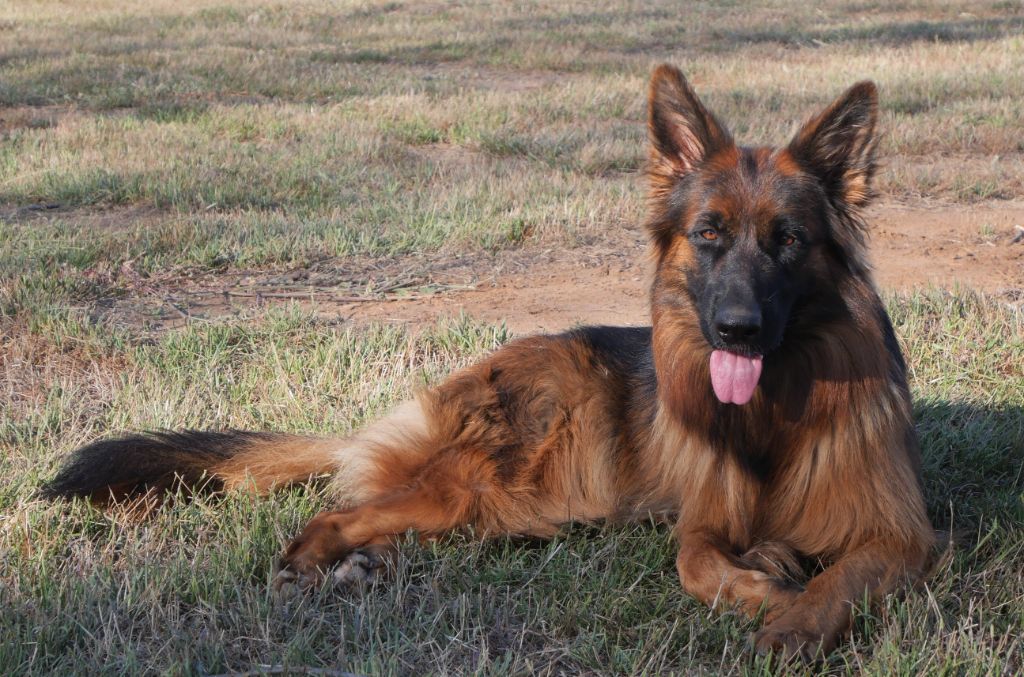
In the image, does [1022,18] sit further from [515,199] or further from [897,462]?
[897,462]

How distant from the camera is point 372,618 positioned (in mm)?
3354

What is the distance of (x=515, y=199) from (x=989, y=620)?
616 cm

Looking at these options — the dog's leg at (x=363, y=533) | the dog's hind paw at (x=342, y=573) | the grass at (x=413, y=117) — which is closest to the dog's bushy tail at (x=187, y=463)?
the dog's leg at (x=363, y=533)

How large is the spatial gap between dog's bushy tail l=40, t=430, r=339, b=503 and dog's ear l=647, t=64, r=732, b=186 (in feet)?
6.05

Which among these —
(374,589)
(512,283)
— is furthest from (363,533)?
(512,283)

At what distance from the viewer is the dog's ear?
3.89 metres

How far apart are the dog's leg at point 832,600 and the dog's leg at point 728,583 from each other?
0.09 metres

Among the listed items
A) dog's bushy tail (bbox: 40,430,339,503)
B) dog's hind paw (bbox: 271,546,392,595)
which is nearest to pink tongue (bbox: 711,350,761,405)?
dog's hind paw (bbox: 271,546,392,595)

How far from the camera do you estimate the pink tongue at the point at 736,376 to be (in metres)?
3.60

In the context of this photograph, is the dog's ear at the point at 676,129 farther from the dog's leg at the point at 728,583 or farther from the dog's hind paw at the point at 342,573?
the dog's hind paw at the point at 342,573

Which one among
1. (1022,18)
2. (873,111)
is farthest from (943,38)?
(873,111)

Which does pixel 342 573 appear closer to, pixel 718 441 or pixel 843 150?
pixel 718 441

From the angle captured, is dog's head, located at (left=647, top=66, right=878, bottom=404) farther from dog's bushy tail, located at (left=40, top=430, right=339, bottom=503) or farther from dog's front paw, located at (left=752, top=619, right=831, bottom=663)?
dog's bushy tail, located at (left=40, top=430, right=339, bottom=503)

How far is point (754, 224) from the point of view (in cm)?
367
